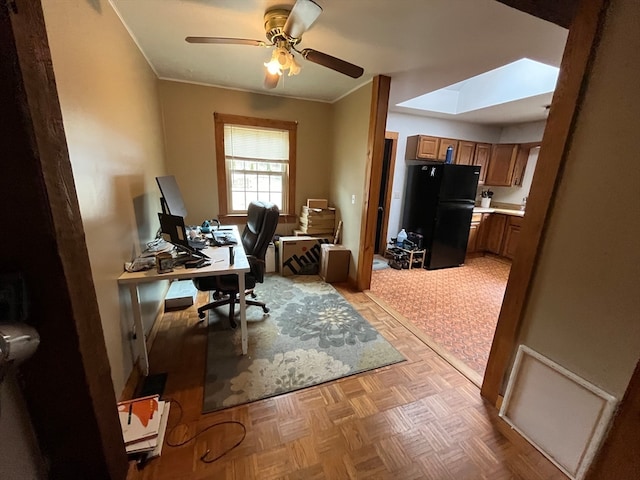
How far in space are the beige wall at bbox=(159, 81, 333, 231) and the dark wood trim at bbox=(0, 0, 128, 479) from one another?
2.91 metres

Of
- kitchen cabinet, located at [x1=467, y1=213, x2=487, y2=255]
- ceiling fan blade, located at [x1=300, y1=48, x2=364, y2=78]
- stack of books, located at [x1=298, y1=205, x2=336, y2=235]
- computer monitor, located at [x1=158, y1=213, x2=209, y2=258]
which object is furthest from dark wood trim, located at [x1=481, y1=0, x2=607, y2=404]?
kitchen cabinet, located at [x1=467, y1=213, x2=487, y2=255]

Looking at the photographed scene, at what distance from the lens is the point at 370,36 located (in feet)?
6.53

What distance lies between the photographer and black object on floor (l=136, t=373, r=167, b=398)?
1665 mm

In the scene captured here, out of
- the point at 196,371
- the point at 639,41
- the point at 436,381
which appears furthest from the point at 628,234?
the point at 196,371

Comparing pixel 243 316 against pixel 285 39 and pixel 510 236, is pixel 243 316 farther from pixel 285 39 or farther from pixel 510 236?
pixel 510 236

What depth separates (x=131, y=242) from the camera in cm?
194

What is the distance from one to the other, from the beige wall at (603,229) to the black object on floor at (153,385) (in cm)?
232

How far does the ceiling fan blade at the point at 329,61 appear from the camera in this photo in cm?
180

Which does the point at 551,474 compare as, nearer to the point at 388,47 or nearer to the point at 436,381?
the point at 436,381

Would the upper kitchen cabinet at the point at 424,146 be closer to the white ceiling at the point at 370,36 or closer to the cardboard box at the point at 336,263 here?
the white ceiling at the point at 370,36

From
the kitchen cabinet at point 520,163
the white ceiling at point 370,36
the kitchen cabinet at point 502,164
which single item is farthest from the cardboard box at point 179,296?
the kitchen cabinet at point 520,163

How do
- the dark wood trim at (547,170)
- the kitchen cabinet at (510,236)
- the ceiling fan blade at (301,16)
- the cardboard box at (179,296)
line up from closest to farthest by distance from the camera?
the dark wood trim at (547,170) → the ceiling fan blade at (301,16) → the cardboard box at (179,296) → the kitchen cabinet at (510,236)

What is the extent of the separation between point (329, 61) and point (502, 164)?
14.2 ft

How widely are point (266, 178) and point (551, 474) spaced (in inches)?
152
